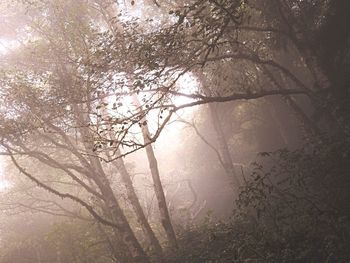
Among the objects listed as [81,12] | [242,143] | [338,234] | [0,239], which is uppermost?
[81,12]

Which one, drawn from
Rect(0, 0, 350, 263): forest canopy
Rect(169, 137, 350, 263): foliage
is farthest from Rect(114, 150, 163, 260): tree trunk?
Rect(169, 137, 350, 263): foliage

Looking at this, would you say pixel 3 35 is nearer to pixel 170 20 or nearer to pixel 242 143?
pixel 170 20

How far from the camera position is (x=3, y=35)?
16.4 meters

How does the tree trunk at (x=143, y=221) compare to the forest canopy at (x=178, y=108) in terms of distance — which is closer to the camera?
the forest canopy at (x=178, y=108)

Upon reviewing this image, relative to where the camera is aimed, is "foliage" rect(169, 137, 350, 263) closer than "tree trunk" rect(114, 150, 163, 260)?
Yes

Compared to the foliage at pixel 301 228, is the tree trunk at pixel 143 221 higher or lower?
higher

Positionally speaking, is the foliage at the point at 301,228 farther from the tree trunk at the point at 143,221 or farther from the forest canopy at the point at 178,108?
the tree trunk at the point at 143,221

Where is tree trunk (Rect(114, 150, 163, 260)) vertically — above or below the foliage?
above

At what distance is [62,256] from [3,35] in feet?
32.3

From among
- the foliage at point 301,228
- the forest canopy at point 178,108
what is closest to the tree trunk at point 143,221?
the forest canopy at point 178,108

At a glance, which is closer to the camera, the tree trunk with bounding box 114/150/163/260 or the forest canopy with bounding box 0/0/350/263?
the forest canopy with bounding box 0/0/350/263

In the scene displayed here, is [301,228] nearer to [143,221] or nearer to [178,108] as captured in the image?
[178,108]

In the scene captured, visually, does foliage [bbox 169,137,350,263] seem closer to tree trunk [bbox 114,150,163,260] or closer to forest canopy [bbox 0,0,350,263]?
forest canopy [bbox 0,0,350,263]

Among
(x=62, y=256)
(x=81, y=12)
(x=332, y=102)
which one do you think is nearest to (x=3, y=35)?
(x=81, y=12)
